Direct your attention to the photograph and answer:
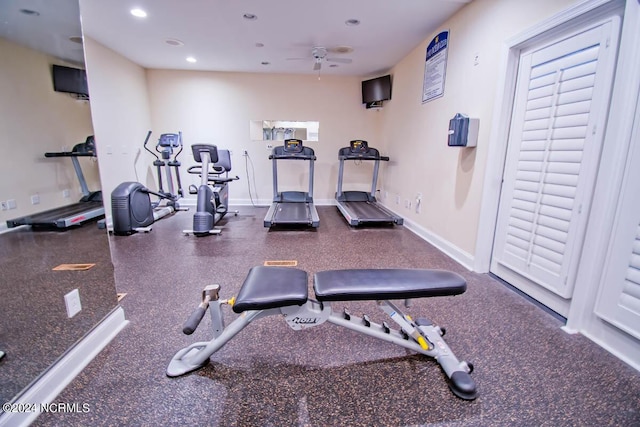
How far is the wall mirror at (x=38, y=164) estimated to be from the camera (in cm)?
155

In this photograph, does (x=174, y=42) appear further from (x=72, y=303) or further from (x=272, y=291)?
(x=272, y=291)

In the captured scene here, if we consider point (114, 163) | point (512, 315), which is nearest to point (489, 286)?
point (512, 315)

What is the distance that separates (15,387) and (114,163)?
13.3 feet

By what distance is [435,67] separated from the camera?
11.8 feet

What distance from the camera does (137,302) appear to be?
2197mm

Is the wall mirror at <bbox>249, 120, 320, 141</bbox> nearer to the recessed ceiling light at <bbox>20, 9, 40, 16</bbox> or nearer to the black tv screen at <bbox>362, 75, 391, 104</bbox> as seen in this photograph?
the black tv screen at <bbox>362, 75, 391, 104</bbox>

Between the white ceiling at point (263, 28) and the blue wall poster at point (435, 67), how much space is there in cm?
19

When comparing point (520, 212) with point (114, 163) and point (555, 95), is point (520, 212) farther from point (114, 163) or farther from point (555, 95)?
point (114, 163)

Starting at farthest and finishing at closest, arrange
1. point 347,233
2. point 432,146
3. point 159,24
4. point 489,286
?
point 347,233
point 432,146
point 159,24
point 489,286

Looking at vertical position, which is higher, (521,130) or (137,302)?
(521,130)

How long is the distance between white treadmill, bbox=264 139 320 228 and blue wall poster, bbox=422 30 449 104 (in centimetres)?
220

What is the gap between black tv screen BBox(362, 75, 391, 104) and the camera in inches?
207

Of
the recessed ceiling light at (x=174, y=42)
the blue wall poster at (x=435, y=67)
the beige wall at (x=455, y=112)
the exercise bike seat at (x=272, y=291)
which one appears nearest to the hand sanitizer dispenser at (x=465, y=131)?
the beige wall at (x=455, y=112)

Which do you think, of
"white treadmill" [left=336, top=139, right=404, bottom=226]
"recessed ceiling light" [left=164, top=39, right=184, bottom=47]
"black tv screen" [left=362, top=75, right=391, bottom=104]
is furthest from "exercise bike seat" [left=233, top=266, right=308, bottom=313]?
"black tv screen" [left=362, top=75, right=391, bottom=104]
